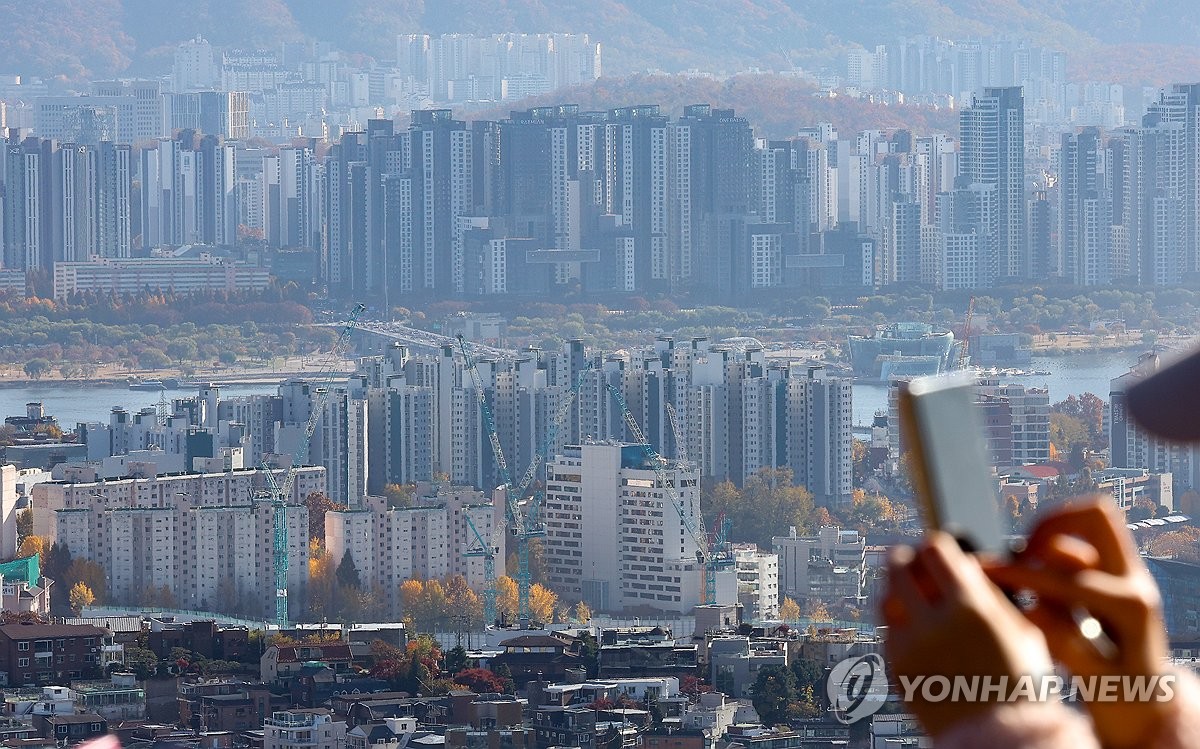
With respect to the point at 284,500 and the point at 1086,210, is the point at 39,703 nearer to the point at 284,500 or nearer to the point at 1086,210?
the point at 284,500

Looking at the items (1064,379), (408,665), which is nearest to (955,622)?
(408,665)

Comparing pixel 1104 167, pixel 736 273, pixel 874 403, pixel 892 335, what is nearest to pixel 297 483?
pixel 874 403

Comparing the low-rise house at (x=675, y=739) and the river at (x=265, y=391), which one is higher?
the river at (x=265, y=391)

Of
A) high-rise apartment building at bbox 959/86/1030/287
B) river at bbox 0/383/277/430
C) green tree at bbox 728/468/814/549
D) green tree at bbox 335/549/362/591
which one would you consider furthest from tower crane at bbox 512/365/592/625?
high-rise apartment building at bbox 959/86/1030/287

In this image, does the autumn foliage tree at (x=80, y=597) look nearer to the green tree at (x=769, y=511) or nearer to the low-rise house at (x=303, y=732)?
the green tree at (x=769, y=511)

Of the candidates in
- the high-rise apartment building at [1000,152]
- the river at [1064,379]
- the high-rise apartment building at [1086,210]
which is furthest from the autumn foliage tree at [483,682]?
the high-rise apartment building at [1000,152]
